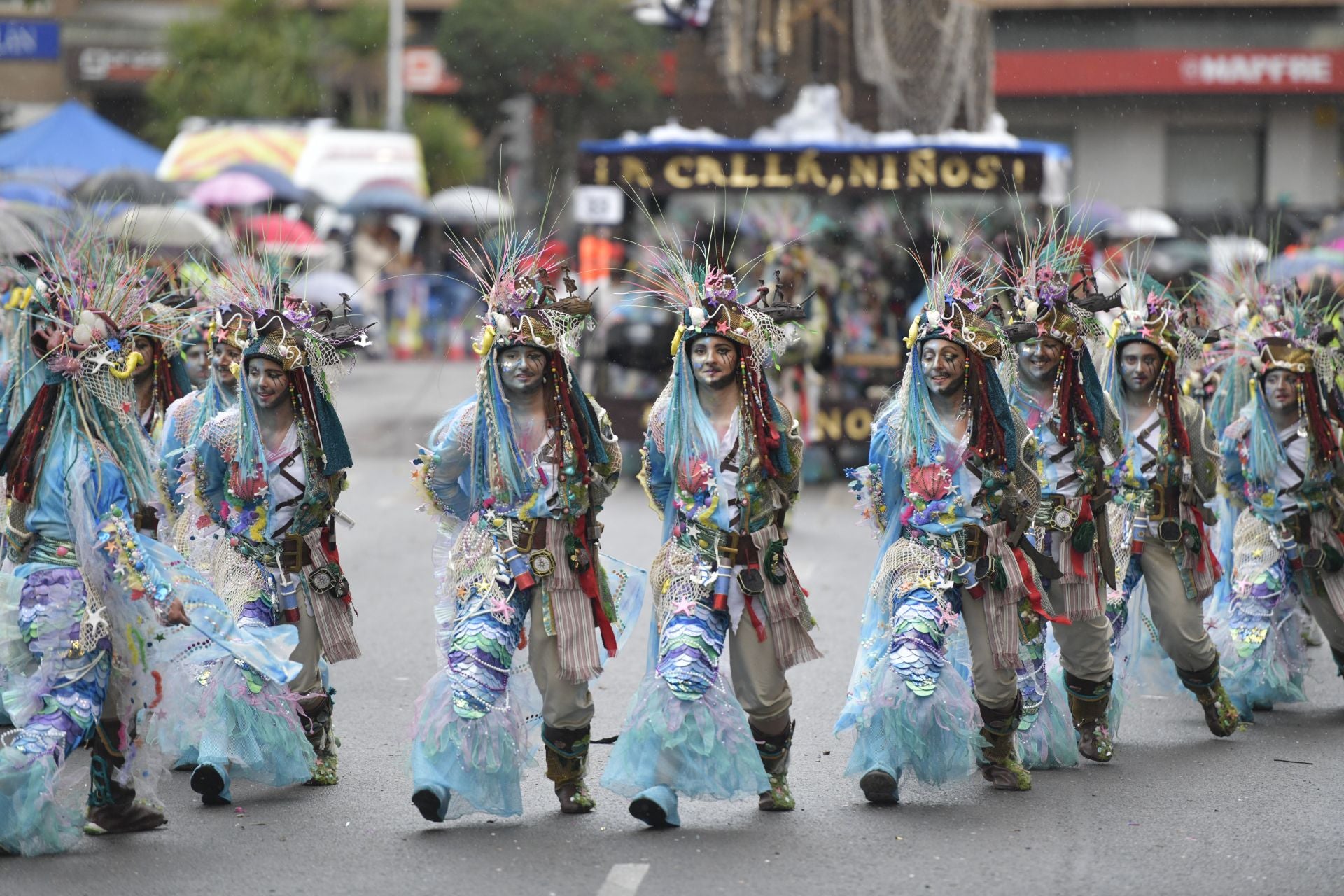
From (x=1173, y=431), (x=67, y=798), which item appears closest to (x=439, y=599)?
(x=67, y=798)

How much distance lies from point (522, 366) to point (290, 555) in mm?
1248

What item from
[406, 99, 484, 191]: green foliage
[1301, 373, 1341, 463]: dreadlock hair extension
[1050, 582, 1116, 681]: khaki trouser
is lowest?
[1050, 582, 1116, 681]: khaki trouser

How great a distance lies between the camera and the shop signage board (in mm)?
16281

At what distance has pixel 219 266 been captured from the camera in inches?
327

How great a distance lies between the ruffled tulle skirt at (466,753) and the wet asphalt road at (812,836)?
6.4 inches

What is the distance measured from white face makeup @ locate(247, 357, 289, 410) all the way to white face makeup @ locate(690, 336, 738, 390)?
1649 mm

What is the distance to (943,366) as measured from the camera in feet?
23.6

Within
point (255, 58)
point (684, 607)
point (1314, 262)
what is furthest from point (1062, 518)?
point (255, 58)

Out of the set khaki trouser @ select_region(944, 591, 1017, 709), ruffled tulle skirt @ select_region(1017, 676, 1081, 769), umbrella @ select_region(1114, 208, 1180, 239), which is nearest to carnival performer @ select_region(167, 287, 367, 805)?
khaki trouser @ select_region(944, 591, 1017, 709)

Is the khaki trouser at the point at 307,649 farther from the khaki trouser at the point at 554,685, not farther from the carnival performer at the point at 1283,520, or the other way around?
the carnival performer at the point at 1283,520

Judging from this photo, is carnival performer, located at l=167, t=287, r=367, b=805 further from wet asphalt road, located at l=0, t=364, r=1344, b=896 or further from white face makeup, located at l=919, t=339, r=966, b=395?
white face makeup, located at l=919, t=339, r=966, b=395

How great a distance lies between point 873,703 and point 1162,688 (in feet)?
9.03

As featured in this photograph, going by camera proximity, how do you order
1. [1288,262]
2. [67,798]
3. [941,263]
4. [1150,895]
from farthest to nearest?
[1288,262] < [941,263] < [67,798] < [1150,895]

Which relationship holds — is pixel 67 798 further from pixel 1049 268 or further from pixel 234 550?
pixel 1049 268
